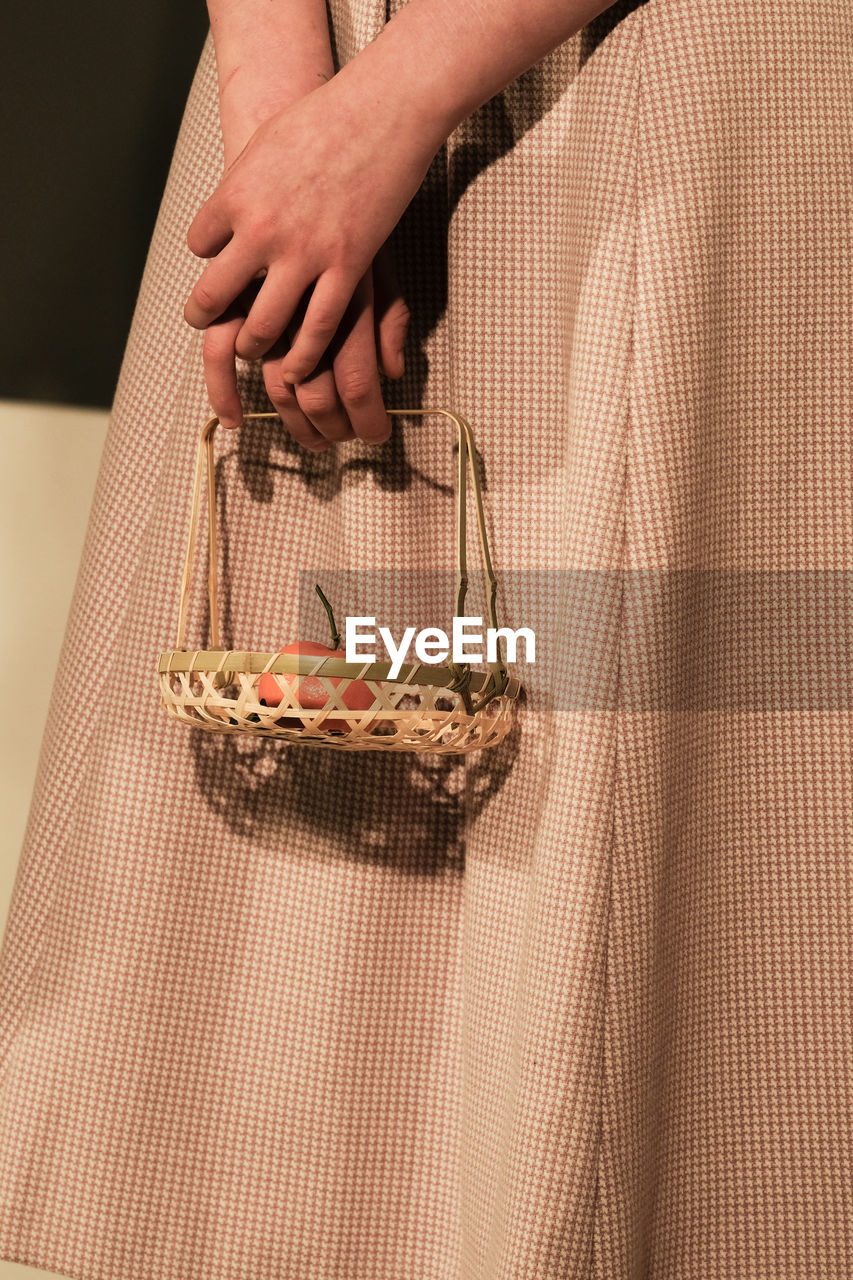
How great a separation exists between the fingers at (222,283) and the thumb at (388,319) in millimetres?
53

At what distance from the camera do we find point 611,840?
19.4 inches

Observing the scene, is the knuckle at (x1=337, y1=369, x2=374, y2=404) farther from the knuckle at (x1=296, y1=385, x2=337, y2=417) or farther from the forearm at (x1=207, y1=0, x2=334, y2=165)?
the forearm at (x1=207, y1=0, x2=334, y2=165)

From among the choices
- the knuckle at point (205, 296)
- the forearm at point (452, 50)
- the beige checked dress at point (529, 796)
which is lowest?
the beige checked dress at point (529, 796)

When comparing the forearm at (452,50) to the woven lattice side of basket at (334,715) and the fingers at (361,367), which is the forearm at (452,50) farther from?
the woven lattice side of basket at (334,715)

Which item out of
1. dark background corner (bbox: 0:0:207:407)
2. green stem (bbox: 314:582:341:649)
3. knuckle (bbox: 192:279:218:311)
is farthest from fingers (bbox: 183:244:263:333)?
dark background corner (bbox: 0:0:207:407)

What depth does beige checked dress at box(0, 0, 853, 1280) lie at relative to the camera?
1.63 ft

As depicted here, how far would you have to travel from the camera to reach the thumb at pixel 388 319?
1.75 feet

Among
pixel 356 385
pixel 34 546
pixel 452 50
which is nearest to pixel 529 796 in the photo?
pixel 356 385

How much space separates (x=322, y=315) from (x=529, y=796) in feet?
0.82

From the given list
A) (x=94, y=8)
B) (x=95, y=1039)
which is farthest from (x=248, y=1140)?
(x=94, y=8)

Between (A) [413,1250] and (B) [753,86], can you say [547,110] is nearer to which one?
(B) [753,86]
